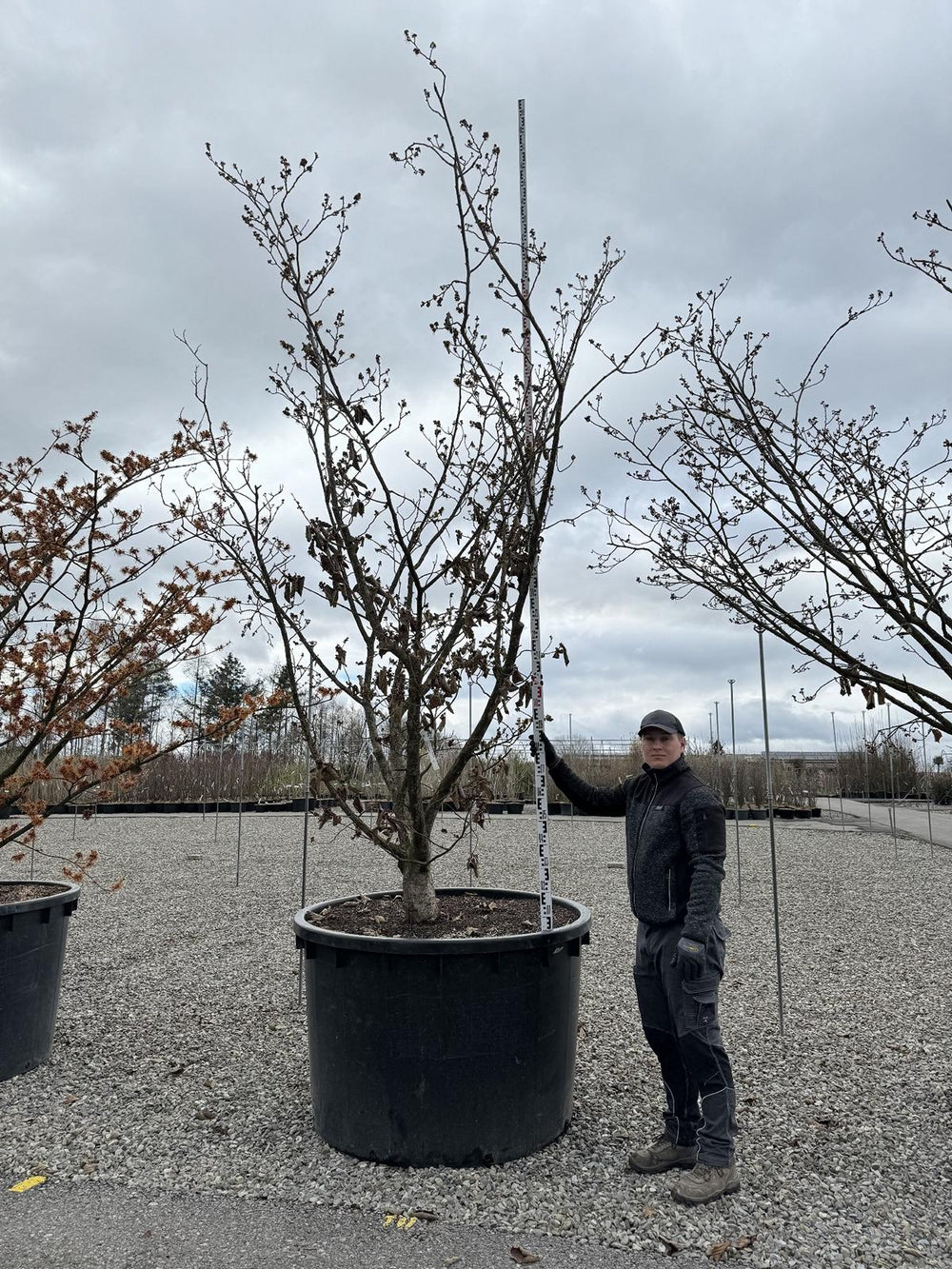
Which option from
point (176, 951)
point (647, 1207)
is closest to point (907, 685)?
point (647, 1207)

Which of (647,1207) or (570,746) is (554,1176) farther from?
(570,746)

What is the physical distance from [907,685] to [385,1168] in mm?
2347

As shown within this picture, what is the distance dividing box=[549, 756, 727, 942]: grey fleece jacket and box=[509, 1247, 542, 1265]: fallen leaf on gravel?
38.7 inches

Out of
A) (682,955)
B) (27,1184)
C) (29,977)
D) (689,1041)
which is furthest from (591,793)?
(29,977)

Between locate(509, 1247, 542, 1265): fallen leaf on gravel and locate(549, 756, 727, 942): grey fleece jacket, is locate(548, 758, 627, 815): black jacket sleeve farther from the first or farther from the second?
locate(509, 1247, 542, 1265): fallen leaf on gravel

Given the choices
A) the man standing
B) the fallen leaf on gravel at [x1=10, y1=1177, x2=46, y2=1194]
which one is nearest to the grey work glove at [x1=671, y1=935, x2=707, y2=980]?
the man standing

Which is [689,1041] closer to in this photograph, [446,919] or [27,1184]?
[446,919]

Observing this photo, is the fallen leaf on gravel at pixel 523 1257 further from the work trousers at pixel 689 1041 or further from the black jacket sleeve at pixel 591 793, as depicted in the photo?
the black jacket sleeve at pixel 591 793

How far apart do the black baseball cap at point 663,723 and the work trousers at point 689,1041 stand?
656 mm

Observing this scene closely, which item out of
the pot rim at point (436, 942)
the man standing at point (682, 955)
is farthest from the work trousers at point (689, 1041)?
the pot rim at point (436, 942)

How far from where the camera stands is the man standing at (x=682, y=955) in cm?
279

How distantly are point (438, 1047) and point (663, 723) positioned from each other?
134cm

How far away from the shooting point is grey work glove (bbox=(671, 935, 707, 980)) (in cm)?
275

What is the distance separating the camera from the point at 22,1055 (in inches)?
150
